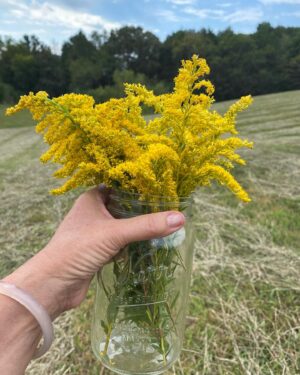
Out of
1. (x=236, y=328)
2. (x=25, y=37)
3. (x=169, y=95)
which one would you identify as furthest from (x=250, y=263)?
(x=25, y=37)

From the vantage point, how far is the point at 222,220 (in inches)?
181

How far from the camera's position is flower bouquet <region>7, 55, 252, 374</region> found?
1363 millimetres

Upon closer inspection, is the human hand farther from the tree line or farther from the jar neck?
the tree line

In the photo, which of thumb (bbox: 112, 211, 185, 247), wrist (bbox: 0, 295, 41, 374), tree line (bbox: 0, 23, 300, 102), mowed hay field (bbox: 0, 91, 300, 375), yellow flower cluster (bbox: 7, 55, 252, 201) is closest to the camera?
yellow flower cluster (bbox: 7, 55, 252, 201)

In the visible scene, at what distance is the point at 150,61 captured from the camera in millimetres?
52375

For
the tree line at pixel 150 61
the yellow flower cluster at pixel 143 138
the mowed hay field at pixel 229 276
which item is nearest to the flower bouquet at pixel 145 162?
the yellow flower cluster at pixel 143 138

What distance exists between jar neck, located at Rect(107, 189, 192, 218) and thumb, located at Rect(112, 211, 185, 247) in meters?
0.05

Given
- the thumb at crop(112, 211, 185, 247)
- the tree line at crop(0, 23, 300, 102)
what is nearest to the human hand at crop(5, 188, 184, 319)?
the thumb at crop(112, 211, 185, 247)

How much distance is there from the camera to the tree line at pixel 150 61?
47219mm

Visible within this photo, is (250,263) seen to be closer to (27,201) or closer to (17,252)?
(17,252)

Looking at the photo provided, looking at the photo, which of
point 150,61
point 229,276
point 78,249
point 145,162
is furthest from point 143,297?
point 150,61

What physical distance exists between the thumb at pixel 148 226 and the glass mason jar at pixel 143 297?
57mm

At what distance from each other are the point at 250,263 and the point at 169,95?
97.6 inches

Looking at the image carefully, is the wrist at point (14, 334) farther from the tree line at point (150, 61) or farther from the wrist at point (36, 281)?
the tree line at point (150, 61)
